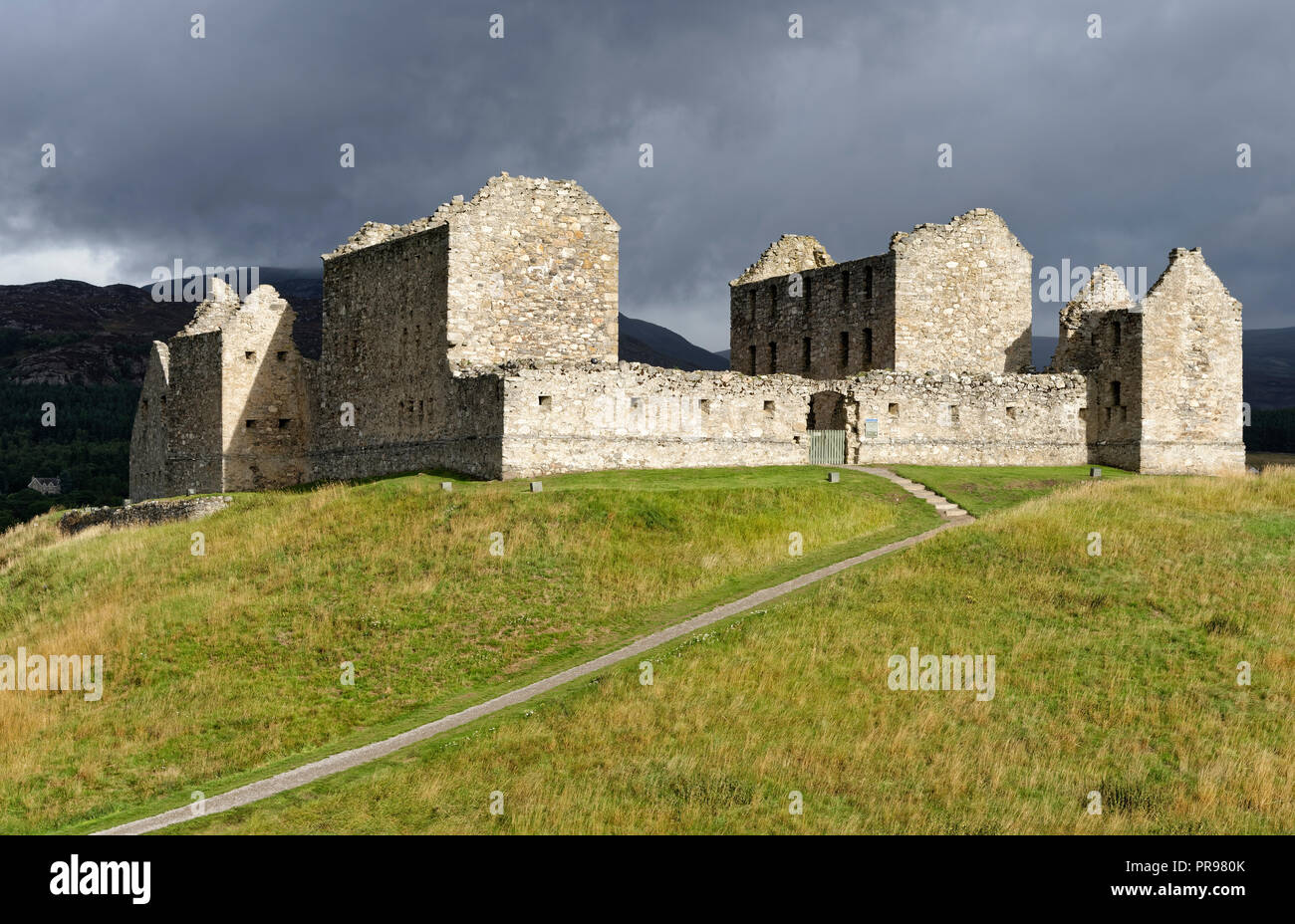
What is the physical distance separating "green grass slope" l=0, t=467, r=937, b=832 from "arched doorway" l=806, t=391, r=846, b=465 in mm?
2843

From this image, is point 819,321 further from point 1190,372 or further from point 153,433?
point 153,433

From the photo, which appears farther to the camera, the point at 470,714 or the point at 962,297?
the point at 962,297

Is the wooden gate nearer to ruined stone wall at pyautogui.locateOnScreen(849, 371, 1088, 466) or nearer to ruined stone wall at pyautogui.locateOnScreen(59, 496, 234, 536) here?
ruined stone wall at pyautogui.locateOnScreen(849, 371, 1088, 466)

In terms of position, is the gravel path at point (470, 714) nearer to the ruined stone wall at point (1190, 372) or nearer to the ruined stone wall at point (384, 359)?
the ruined stone wall at point (384, 359)

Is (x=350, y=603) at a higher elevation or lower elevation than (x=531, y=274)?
lower

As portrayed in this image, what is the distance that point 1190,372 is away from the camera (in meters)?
47.7

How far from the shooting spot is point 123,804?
22125 millimetres

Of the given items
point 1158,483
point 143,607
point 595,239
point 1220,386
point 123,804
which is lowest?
point 123,804

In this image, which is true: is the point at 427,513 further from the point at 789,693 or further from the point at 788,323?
the point at 788,323

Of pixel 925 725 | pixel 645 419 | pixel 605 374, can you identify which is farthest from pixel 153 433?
pixel 925 725

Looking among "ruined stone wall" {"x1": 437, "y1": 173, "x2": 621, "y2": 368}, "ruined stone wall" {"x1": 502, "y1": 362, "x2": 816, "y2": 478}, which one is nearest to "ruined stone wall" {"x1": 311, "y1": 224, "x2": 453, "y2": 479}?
"ruined stone wall" {"x1": 437, "y1": 173, "x2": 621, "y2": 368}

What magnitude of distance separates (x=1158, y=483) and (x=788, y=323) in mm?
22924

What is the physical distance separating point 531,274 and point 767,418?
29.6 ft
